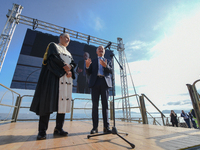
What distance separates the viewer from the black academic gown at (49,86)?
1102mm

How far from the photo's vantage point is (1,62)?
459cm

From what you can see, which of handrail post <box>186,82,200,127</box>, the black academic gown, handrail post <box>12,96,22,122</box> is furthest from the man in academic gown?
handrail post <box>12,96,22,122</box>

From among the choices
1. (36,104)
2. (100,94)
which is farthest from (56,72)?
(100,94)

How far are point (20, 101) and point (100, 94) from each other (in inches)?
114

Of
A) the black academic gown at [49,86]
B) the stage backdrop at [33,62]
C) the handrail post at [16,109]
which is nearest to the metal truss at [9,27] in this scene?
the stage backdrop at [33,62]

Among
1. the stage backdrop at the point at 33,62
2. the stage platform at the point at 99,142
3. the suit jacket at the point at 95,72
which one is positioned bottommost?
the stage platform at the point at 99,142

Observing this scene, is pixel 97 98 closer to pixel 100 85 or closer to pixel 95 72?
pixel 100 85

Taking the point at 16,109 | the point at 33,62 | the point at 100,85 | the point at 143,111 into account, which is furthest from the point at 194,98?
the point at 33,62

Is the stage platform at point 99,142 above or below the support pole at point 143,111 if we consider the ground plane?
below

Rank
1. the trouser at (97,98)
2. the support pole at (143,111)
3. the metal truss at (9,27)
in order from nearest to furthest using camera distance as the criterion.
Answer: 1. the trouser at (97,98)
2. the support pole at (143,111)
3. the metal truss at (9,27)

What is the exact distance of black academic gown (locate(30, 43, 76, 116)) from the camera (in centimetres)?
110

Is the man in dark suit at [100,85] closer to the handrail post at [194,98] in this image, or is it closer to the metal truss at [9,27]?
the handrail post at [194,98]

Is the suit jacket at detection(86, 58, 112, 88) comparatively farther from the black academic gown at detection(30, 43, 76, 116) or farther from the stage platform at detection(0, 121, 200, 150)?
the stage platform at detection(0, 121, 200, 150)

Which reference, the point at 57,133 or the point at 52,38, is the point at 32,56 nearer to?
the point at 52,38
